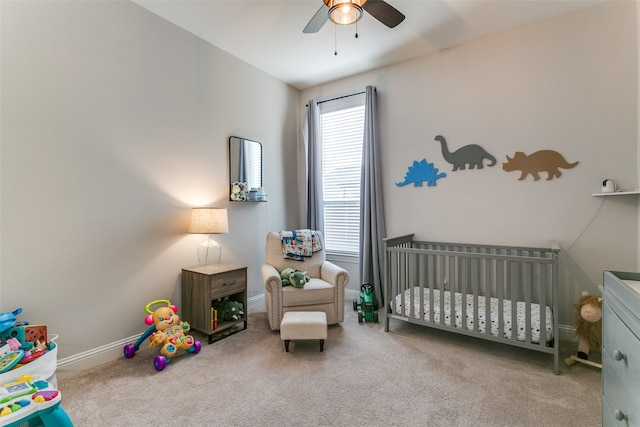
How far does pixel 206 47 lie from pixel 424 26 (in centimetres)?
209

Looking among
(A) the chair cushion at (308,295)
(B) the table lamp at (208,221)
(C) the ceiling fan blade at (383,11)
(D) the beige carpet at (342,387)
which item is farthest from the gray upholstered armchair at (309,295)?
(C) the ceiling fan blade at (383,11)

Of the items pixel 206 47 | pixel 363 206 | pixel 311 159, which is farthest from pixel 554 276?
pixel 206 47

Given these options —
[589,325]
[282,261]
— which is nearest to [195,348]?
[282,261]

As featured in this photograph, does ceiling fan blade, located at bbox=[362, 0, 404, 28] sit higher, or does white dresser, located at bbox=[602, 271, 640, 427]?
ceiling fan blade, located at bbox=[362, 0, 404, 28]

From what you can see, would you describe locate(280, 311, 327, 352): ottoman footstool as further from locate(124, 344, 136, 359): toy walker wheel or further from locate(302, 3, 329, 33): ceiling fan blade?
locate(302, 3, 329, 33): ceiling fan blade

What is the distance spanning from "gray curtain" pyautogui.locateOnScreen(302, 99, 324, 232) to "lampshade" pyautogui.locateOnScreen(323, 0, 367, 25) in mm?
2097

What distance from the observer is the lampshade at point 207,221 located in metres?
2.69

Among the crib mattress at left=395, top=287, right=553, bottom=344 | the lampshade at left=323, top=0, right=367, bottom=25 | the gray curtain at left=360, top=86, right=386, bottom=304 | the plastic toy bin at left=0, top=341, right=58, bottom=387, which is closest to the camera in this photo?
the plastic toy bin at left=0, top=341, right=58, bottom=387

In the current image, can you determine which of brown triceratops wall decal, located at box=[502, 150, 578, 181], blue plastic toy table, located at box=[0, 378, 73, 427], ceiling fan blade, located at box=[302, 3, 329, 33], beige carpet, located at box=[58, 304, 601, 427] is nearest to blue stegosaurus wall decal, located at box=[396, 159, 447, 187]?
brown triceratops wall decal, located at box=[502, 150, 578, 181]

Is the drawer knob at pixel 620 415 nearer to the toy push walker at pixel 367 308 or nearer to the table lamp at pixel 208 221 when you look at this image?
the toy push walker at pixel 367 308

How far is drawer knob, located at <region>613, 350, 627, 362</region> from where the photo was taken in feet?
3.27

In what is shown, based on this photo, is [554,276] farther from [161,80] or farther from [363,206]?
[161,80]

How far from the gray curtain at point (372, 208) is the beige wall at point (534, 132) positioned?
0.18 metres

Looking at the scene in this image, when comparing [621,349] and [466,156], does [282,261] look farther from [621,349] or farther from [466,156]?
[621,349]
